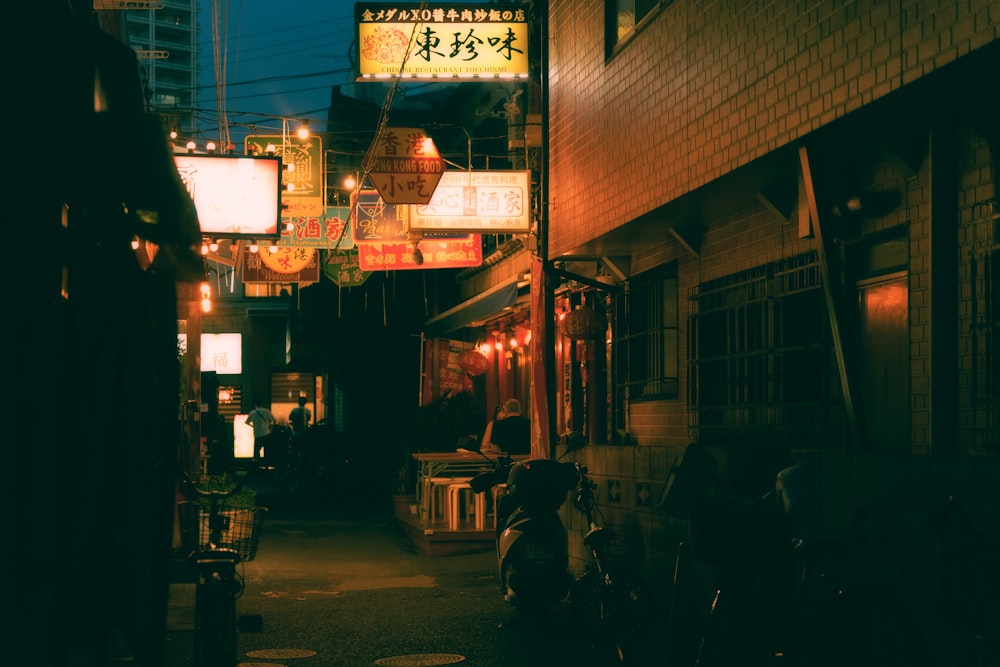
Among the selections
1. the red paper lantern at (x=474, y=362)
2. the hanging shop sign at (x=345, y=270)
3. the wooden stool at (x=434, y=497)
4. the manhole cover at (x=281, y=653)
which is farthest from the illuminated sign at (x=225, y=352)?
the manhole cover at (x=281, y=653)

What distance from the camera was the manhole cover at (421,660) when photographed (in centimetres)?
859

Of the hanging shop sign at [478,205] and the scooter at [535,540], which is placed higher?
the hanging shop sign at [478,205]

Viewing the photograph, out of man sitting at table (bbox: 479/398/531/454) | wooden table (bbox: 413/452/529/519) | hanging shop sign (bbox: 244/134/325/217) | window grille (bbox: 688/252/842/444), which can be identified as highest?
hanging shop sign (bbox: 244/134/325/217)

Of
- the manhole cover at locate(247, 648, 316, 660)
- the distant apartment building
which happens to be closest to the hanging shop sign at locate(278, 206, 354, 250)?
the manhole cover at locate(247, 648, 316, 660)

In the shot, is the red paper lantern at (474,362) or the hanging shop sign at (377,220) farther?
the red paper lantern at (474,362)

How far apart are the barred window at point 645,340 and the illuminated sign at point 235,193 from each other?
492cm

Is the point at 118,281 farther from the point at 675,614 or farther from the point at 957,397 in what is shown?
the point at 957,397

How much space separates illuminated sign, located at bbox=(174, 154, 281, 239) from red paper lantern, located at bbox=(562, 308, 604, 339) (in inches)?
167

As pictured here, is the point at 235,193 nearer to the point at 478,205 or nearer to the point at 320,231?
the point at 478,205

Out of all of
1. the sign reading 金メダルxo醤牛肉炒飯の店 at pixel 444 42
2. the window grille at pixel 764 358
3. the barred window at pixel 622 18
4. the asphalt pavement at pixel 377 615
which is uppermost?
the sign reading 金メダルxo醤牛肉炒飯の店 at pixel 444 42

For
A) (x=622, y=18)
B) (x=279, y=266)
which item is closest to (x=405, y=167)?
(x=622, y=18)

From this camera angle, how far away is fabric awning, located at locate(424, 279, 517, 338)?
1831 cm

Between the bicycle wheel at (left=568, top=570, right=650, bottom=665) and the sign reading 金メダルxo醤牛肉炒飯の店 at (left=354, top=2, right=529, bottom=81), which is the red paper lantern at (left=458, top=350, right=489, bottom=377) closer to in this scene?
the sign reading 金メダルxo醤牛肉炒飯の店 at (left=354, top=2, right=529, bottom=81)

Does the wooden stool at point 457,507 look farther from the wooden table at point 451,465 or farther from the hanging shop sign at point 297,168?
the hanging shop sign at point 297,168
